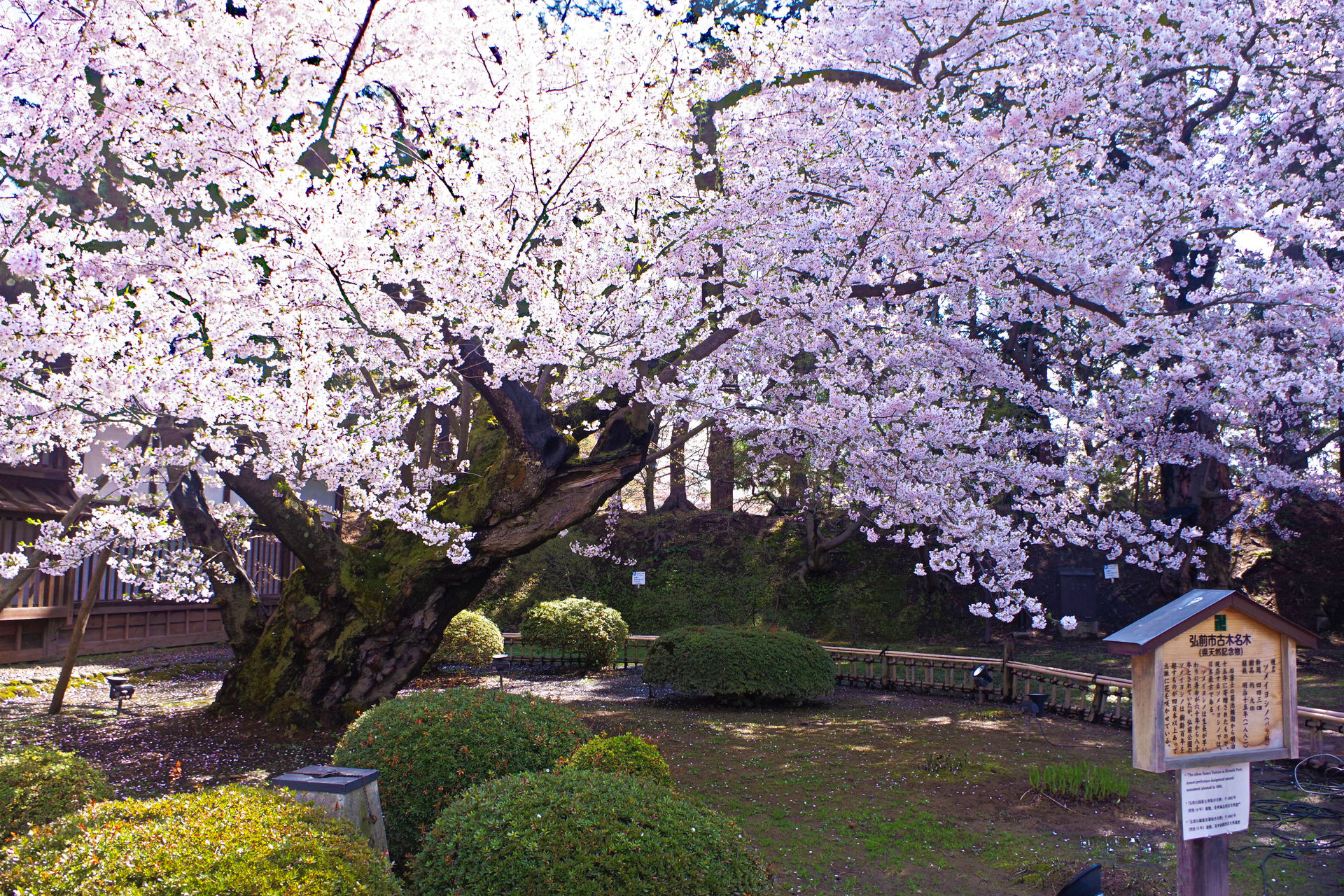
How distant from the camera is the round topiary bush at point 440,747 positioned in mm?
4738

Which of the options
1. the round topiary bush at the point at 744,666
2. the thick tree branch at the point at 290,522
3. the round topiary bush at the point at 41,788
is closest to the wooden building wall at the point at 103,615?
the thick tree branch at the point at 290,522

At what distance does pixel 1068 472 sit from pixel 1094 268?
8.79 feet

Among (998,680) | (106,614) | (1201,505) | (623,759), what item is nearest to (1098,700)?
(998,680)

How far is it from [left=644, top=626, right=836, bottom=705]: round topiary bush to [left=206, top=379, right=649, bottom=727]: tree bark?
4.17 metres

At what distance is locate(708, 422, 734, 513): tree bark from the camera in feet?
78.9

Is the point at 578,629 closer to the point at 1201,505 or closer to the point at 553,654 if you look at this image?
the point at 553,654

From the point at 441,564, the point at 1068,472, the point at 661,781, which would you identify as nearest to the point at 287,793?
the point at 661,781

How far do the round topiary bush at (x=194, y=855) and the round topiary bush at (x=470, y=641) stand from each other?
1141cm

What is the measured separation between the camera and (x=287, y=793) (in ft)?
12.3

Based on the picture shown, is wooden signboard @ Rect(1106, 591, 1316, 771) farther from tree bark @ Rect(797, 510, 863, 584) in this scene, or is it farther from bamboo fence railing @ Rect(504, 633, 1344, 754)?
tree bark @ Rect(797, 510, 863, 584)

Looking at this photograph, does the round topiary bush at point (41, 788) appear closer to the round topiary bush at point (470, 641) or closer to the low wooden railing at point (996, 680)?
the low wooden railing at point (996, 680)

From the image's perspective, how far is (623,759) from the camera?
4574 mm

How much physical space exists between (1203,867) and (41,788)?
5488 mm

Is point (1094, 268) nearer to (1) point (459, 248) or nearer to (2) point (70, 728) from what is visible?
(1) point (459, 248)
